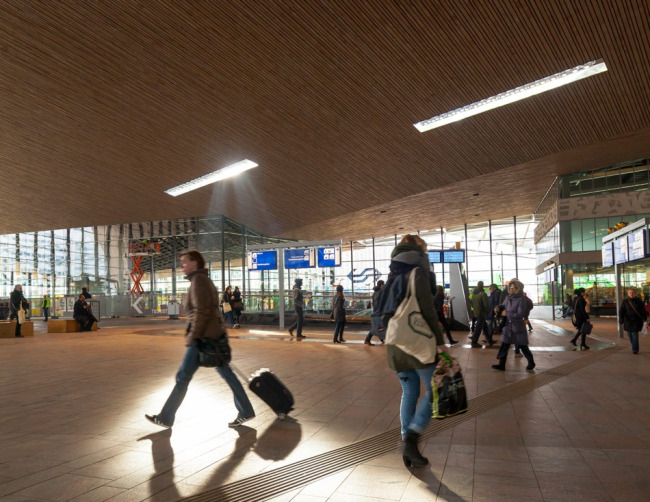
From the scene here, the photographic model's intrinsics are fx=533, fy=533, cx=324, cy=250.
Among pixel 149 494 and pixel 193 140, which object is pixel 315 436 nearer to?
pixel 149 494

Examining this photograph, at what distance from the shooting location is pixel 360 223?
32562 millimetres

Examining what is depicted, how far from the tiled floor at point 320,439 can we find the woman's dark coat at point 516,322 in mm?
559

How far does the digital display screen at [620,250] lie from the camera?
49.9 feet

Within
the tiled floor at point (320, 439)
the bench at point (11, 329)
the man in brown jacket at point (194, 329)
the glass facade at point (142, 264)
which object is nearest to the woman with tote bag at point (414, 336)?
the tiled floor at point (320, 439)

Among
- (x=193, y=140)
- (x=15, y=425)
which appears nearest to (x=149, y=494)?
(x=15, y=425)

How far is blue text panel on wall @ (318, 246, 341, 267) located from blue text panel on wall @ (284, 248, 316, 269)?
33 cm

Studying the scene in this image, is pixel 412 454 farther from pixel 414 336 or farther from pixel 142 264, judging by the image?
pixel 142 264

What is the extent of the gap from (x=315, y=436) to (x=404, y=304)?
5.80 feet

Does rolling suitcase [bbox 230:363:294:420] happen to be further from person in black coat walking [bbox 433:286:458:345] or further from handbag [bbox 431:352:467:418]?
person in black coat walking [bbox 433:286:458:345]

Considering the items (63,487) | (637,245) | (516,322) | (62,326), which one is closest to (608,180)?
(637,245)

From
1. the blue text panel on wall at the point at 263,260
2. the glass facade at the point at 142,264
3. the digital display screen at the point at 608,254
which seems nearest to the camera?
the digital display screen at the point at 608,254

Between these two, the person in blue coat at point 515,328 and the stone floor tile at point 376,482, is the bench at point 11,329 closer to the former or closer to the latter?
the person in blue coat at point 515,328

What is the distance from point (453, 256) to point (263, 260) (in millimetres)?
7577

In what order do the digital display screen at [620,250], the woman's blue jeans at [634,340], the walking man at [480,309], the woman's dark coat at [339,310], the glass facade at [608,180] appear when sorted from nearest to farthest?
the woman's blue jeans at [634,340] < the walking man at [480,309] < the woman's dark coat at [339,310] < the digital display screen at [620,250] < the glass facade at [608,180]
